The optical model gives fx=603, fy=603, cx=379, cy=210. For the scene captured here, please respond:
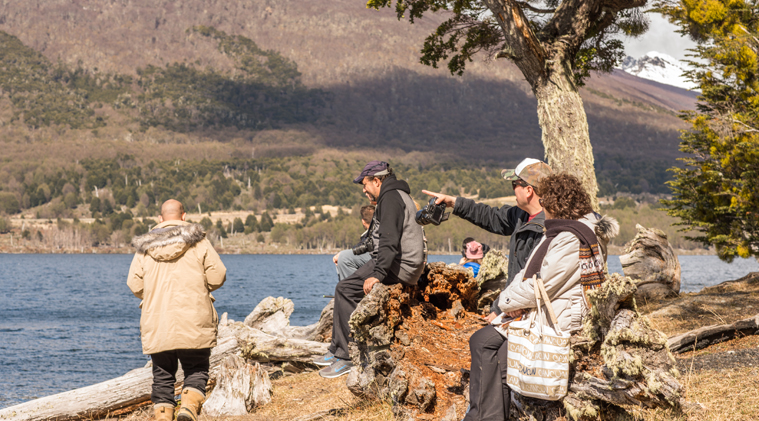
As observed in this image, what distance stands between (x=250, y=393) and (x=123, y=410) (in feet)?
5.74

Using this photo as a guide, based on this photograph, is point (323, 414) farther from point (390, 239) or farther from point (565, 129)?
point (565, 129)

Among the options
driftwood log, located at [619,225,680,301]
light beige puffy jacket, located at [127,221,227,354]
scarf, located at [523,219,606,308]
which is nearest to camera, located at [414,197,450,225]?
scarf, located at [523,219,606,308]

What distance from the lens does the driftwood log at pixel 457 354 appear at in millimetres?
3713

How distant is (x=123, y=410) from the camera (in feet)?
24.7

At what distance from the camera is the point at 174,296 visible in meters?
5.21

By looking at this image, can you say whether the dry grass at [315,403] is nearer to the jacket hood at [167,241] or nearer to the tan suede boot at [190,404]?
the tan suede boot at [190,404]

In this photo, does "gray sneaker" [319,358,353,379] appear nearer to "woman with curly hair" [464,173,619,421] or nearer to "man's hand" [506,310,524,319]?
"woman with curly hair" [464,173,619,421]

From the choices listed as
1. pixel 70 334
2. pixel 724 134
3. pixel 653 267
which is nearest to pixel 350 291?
pixel 653 267

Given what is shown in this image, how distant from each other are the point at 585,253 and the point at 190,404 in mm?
3724

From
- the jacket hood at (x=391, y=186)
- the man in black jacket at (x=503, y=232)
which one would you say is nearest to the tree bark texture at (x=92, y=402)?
the jacket hood at (x=391, y=186)

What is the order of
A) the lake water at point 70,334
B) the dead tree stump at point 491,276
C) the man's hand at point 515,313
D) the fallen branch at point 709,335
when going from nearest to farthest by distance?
the man's hand at point 515,313
the fallen branch at point 709,335
the dead tree stump at point 491,276
the lake water at point 70,334

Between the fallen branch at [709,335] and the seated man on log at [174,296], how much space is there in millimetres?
5434

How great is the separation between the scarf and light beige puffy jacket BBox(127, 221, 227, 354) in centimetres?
294

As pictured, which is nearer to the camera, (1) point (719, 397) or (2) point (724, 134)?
(1) point (719, 397)
